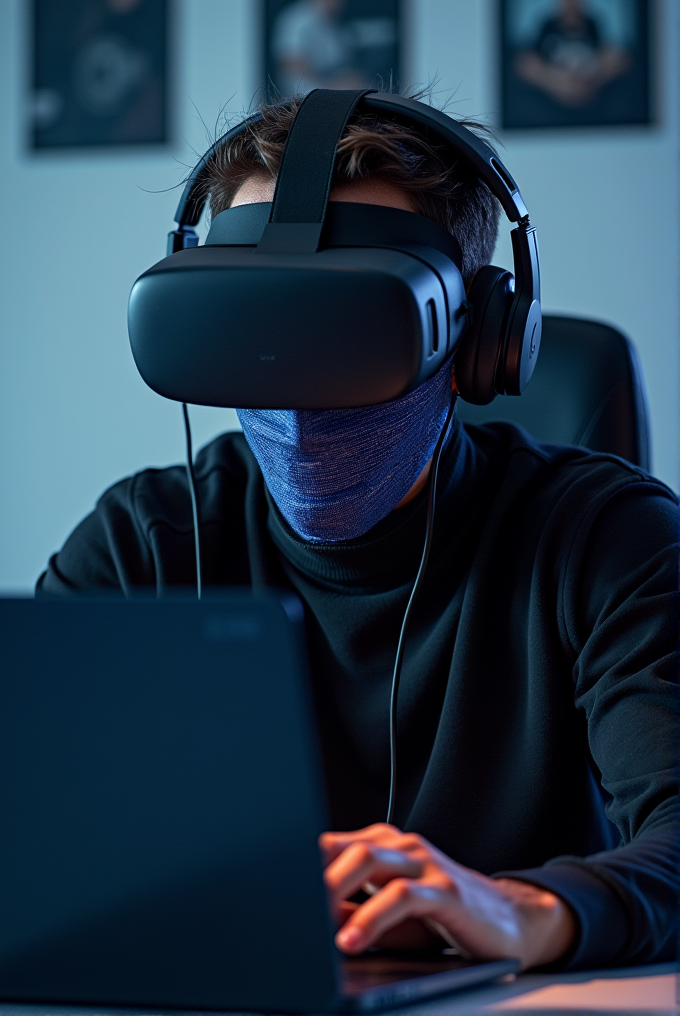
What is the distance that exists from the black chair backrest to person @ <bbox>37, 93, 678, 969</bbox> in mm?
178

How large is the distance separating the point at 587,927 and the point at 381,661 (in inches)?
17.7

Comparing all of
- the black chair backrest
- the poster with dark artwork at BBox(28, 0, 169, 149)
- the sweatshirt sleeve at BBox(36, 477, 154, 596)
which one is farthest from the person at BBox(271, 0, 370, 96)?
the sweatshirt sleeve at BBox(36, 477, 154, 596)

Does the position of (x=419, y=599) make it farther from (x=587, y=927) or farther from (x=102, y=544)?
(x=587, y=927)

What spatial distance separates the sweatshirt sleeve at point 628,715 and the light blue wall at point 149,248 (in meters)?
1.30

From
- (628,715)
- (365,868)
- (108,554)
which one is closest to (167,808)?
(365,868)

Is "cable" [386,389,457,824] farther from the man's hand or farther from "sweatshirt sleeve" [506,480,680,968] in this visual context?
the man's hand

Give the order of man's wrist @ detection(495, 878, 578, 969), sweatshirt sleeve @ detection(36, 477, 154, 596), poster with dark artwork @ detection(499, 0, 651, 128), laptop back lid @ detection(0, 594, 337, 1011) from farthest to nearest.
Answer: poster with dark artwork @ detection(499, 0, 651, 128), sweatshirt sleeve @ detection(36, 477, 154, 596), man's wrist @ detection(495, 878, 578, 969), laptop back lid @ detection(0, 594, 337, 1011)

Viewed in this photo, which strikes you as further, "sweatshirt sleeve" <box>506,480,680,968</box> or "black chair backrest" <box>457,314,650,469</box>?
"black chair backrest" <box>457,314,650,469</box>

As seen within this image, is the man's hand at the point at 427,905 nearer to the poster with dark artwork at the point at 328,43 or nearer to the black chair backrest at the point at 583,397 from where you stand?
the black chair backrest at the point at 583,397

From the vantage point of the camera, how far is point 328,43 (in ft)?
7.22

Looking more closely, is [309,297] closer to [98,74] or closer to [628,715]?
[628,715]

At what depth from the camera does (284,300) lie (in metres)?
0.67

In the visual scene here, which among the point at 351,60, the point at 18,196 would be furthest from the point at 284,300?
the point at 18,196

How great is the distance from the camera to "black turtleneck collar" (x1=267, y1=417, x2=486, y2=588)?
966 millimetres
